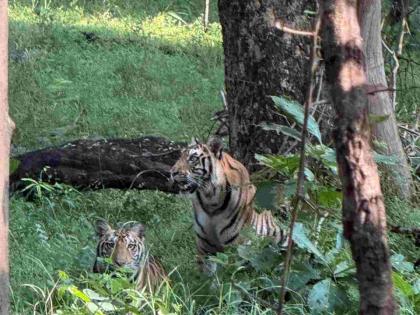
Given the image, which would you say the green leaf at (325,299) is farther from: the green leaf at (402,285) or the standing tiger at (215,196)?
the standing tiger at (215,196)

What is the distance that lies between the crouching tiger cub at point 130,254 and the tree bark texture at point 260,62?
68.3 inches

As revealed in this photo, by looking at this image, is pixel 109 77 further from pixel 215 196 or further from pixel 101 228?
pixel 101 228

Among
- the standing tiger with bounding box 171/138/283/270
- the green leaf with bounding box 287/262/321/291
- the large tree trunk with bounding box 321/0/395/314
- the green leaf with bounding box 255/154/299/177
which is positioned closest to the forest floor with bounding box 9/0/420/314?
the standing tiger with bounding box 171/138/283/270

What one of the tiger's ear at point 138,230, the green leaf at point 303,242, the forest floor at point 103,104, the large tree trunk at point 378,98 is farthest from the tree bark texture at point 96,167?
the green leaf at point 303,242

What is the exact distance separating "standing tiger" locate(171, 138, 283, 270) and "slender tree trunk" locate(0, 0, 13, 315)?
9.62 ft

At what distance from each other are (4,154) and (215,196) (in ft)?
10.5

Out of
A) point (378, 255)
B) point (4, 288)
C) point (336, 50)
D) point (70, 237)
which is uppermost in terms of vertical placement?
point (336, 50)

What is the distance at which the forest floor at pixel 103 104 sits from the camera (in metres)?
6.50

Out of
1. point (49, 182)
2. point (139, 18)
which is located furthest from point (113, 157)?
point (139, 18)

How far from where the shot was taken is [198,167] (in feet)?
22.3

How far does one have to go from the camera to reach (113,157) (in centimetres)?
843

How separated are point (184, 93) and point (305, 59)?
182 inches

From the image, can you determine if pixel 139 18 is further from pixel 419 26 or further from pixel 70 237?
pixel 70 237

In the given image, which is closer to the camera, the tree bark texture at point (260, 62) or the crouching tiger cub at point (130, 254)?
the crouching tiger cub at point (130, 254)
